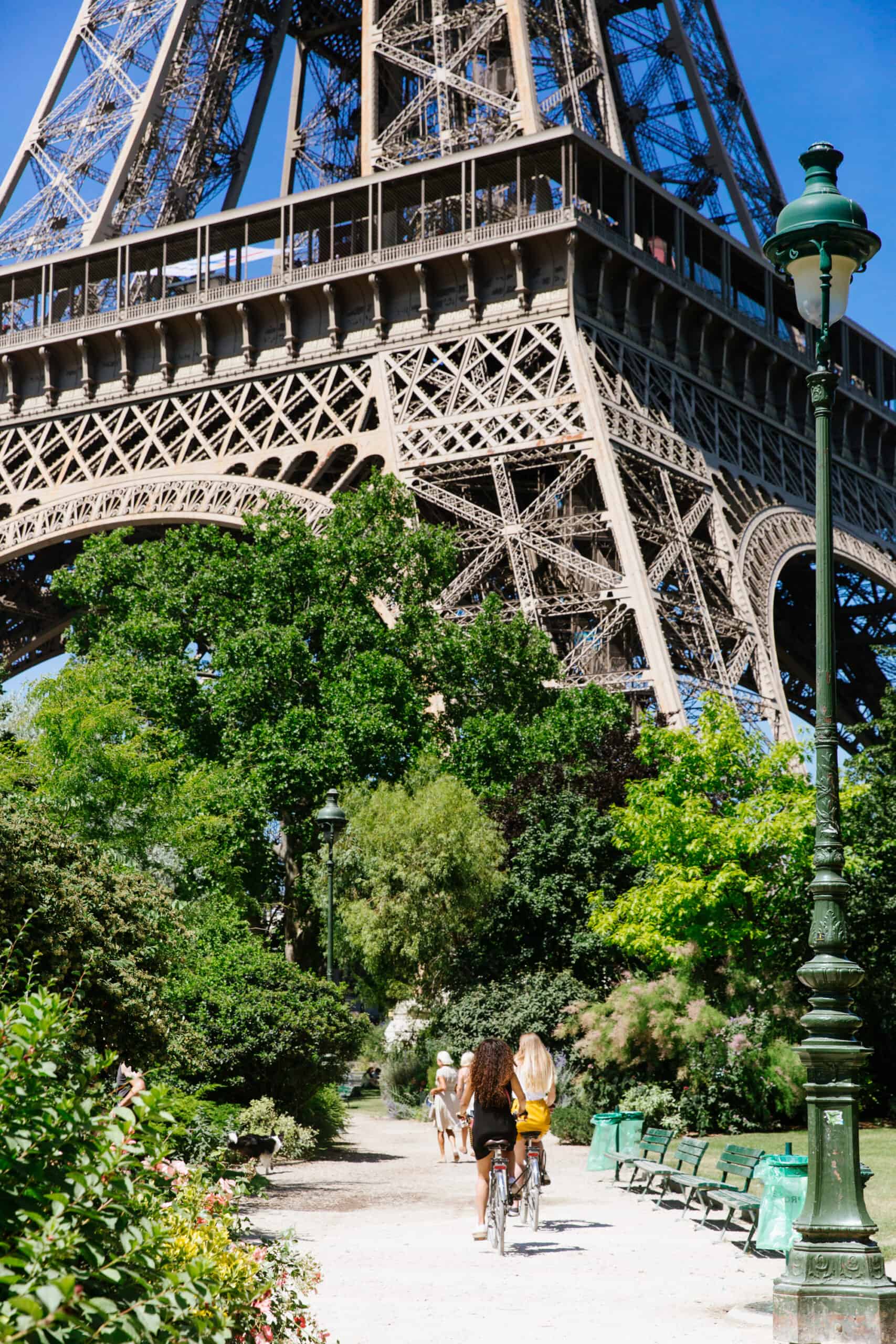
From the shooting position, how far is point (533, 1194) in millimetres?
13906

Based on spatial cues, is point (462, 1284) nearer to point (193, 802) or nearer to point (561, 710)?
point (193, 802)

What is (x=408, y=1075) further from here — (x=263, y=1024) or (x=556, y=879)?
(x=263, y=1024)

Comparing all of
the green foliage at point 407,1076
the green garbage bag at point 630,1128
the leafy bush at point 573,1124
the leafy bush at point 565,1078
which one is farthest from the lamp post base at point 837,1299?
the green foliage at point 407,1076

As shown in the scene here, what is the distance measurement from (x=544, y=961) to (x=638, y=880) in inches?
90.1

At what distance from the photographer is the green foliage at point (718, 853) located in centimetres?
2319

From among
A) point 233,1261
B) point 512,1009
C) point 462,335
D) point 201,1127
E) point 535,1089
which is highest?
point 462,335

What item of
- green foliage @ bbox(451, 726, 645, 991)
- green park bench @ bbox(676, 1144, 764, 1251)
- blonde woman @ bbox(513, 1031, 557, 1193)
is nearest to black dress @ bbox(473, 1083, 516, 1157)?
blonde woman @ bbox(513, 1031, 557, 1193)

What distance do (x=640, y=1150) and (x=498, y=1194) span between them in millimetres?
7467

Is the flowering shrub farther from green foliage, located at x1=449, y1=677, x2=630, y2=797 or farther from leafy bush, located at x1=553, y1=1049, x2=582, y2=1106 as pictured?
green foliage, located at x1=449, y1=677, x2=630, y2=797

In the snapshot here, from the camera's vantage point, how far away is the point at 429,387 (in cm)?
3553

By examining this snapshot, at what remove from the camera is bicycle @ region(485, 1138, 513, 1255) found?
12.2 metres

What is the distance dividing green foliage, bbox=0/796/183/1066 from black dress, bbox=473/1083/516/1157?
2949 mm

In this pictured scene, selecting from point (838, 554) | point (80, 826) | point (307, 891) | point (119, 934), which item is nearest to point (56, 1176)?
point (119, 934)

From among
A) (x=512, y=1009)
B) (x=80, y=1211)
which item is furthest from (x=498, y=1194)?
(x=512, y=1009)
